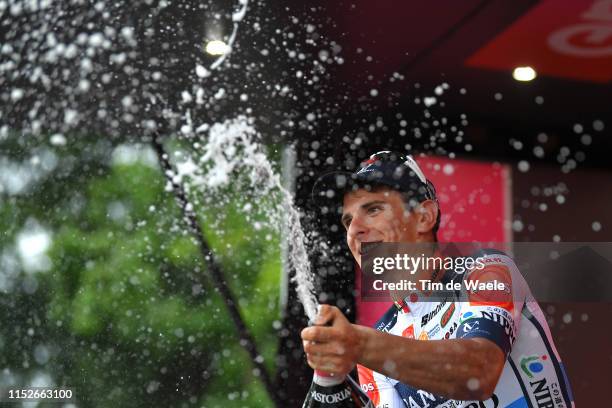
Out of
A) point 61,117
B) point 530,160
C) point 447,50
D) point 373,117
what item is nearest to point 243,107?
point 373,117

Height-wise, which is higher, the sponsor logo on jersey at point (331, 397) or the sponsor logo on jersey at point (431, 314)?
the sponsor logo on jersey at point (431, 314)

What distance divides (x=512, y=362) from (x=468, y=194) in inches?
38.8

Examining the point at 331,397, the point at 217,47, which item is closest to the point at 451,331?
the point at 331,397

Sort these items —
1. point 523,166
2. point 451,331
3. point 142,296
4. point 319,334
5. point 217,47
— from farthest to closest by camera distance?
1. point 142,296
2. point 217,47
3. point 523,166
4. point 451,331
5. point 319,334

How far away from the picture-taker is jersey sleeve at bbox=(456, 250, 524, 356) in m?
0.75

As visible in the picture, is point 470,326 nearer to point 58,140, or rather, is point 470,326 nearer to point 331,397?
point 331,397

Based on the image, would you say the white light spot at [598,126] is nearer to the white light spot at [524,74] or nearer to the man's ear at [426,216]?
the white light spot at [524,74]

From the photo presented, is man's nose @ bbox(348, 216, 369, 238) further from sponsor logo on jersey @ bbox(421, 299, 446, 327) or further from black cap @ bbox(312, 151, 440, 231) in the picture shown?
sponsor logo on jersey @ bbox(421, 299, 446, 327)

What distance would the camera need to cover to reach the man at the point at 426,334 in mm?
641

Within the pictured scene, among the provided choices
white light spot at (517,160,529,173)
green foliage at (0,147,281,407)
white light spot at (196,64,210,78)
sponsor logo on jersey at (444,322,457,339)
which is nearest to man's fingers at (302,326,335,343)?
sponsor logo on jersey at (444,322,457,339)

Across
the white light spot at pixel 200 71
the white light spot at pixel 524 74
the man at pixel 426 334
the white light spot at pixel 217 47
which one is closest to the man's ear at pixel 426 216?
the man at pixel 426 334

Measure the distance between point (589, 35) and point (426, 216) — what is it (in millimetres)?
891

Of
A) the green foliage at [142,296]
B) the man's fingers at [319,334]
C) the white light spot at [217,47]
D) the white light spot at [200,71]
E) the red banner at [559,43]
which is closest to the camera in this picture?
the man's fingers at [319,334]

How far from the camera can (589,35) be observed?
161cm
